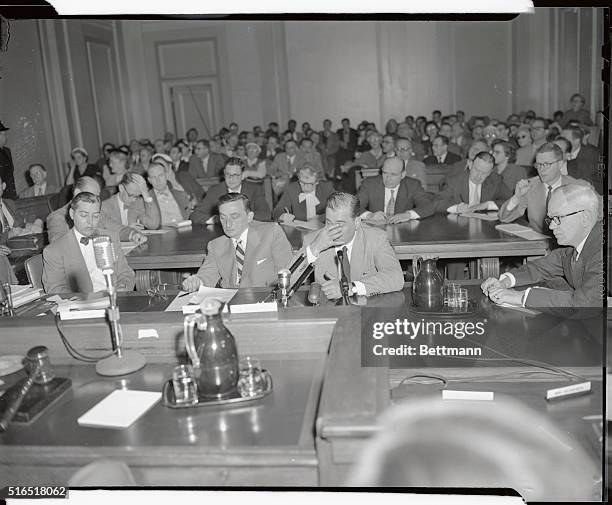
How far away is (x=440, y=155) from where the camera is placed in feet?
23.6

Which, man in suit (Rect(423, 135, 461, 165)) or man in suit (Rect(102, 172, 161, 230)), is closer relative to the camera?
man in suit (Rect(102, 172, 161, 230))

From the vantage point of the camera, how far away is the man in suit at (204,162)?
8109mm

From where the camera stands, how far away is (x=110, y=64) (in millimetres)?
10047

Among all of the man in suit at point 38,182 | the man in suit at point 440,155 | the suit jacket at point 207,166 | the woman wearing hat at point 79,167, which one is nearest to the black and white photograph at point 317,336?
the man in suit at point 38,182

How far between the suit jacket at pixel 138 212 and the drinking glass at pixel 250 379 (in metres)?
2.88

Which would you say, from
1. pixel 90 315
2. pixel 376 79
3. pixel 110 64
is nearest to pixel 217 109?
pixel 110 64

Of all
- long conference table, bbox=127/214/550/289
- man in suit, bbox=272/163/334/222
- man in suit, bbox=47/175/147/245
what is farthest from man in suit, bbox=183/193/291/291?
man in suit, bbox=272/163/334/222

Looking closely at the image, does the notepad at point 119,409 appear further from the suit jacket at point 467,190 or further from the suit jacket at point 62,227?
the suit jacket at point 467,190

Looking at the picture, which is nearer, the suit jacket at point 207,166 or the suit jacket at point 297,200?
the suit jacket at point 297,200

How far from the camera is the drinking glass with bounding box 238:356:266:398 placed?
1.43 m

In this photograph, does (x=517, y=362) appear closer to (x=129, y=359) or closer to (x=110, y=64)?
(x=129, y=359)

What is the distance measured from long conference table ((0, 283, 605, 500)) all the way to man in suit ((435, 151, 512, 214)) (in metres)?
2.63

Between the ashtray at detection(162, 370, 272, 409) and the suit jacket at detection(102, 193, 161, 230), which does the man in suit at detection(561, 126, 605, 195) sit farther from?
the ashtray at detection(162, 370, 272, 409)

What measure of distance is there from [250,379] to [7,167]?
6.25 metres
